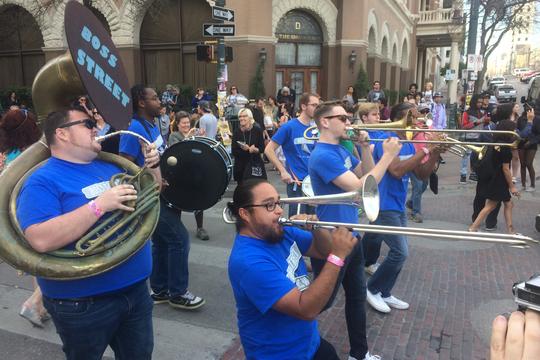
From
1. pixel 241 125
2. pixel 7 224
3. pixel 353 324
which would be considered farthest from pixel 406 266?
pixel 7 224

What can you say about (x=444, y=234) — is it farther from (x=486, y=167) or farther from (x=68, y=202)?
(x=486, y=167)

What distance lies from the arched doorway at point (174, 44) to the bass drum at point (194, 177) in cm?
1424

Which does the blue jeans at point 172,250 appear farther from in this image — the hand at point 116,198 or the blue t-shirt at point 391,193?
the blue t-shirt at point 391,193

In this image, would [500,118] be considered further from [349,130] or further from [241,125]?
[349,130]

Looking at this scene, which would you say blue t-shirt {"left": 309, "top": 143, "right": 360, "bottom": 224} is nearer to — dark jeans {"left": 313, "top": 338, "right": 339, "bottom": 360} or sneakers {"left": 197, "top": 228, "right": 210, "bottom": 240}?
dark jeans {"left": 313, "top": 338, "right": 339, "bottom": 360}

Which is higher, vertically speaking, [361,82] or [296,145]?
[361,82]

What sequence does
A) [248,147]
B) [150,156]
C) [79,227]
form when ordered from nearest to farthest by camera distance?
[79,227] → [150,156] → [248,147]

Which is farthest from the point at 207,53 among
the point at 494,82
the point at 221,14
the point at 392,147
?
the point at 494,82

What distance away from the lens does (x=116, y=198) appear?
213 centimetres

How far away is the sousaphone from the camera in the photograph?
2049 millimetres

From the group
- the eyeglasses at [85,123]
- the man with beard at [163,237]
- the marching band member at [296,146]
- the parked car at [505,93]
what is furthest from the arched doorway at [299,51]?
the parked car at [505,93]

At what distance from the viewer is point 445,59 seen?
66.0m

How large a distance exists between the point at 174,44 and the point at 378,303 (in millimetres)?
16110

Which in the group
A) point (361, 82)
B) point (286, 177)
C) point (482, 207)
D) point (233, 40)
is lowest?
point (482, 207)
